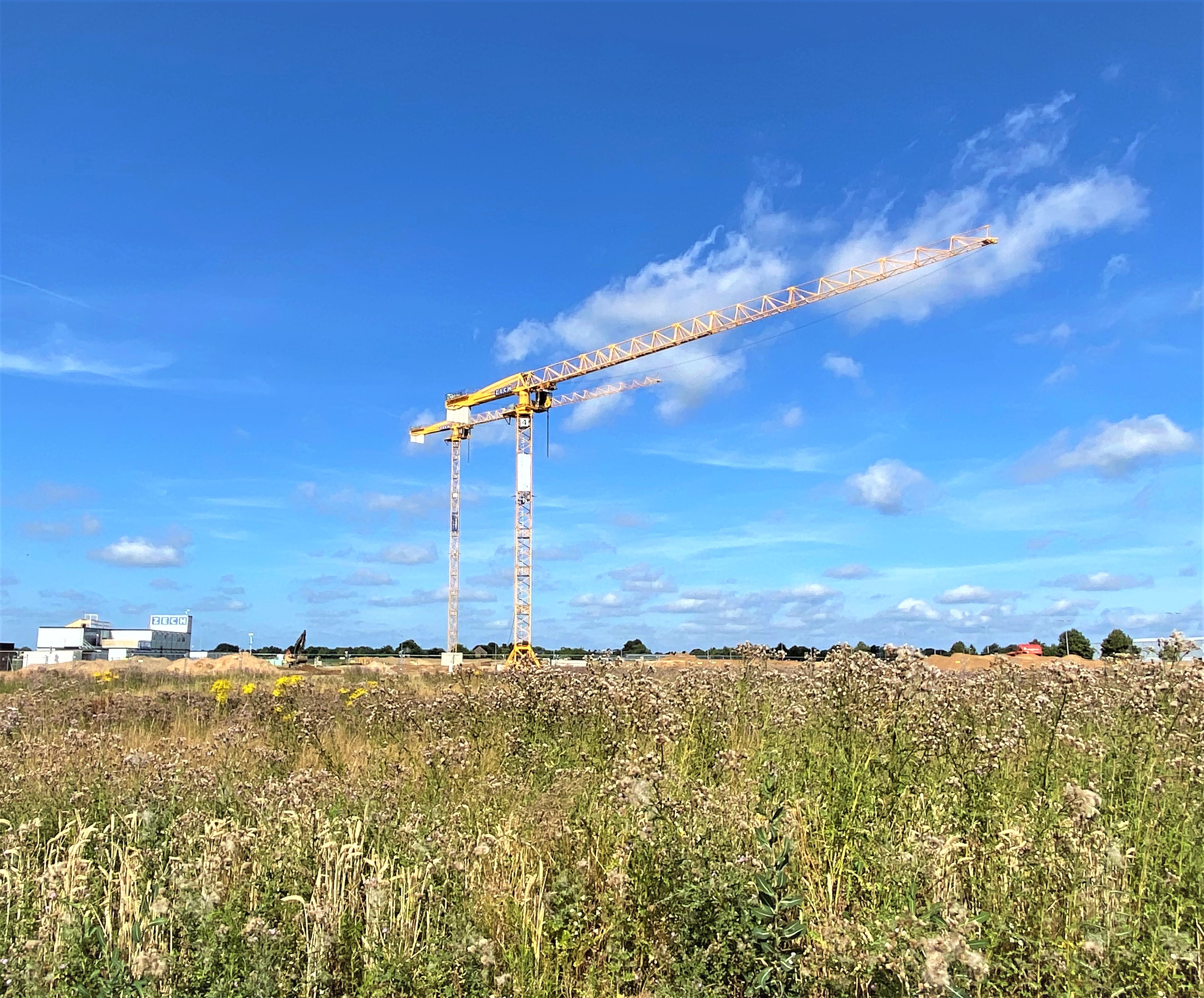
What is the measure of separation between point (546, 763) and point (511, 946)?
2.17 m

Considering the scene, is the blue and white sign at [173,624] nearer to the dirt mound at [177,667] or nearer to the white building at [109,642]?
the white building at [109,642]

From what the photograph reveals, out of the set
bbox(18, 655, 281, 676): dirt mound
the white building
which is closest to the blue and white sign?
the white building

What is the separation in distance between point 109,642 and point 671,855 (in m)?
87.9

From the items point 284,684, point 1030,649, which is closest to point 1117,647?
point 284,684

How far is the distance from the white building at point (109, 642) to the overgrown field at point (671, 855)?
47.9 meters

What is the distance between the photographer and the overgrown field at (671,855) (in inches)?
141

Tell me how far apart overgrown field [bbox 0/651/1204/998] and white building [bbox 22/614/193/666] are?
1885 inches

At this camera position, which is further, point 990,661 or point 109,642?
point 109,642

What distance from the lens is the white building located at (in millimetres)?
54594

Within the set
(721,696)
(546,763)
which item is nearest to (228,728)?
(546,763)

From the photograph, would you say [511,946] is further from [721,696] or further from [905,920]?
[721,696]

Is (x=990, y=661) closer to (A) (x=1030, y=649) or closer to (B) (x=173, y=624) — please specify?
(A) (x=1030, y=649)

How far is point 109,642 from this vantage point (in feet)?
253

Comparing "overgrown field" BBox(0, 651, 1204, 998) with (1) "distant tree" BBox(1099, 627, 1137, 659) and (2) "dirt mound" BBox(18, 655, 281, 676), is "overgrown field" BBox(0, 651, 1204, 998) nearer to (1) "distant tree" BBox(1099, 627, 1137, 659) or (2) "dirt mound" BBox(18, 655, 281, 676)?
(1) "distant tree" BBox(1099, 627, 1137, 659)
